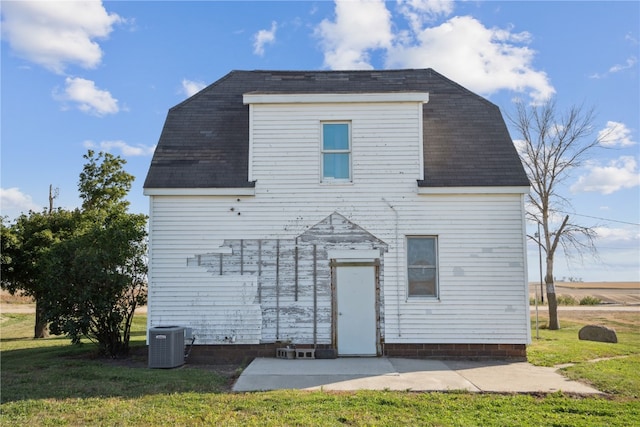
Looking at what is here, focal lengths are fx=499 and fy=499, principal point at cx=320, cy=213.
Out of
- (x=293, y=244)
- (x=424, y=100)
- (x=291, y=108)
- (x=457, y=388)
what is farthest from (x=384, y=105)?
(x=457, y=388)

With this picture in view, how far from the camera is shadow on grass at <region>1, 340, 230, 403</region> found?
27.2ft

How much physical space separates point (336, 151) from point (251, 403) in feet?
22.3

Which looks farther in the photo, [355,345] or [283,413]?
[355,345]

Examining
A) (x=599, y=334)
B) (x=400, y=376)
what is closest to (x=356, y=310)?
(x=400, y=376)

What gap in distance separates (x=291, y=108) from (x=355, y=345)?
599 cm

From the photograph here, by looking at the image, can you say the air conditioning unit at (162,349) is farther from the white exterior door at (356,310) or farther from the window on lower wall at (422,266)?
the window on lower wall at (422,266)

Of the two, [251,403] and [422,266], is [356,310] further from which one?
[251,403]

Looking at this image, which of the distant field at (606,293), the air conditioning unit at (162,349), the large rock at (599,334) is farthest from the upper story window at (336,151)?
the distant field at (606,293)

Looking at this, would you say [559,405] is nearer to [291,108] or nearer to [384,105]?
[384,105]

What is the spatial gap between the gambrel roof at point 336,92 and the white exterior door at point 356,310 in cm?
272

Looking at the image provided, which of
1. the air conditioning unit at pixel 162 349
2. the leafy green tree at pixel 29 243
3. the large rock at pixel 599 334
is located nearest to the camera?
the air conditioning unit at pixel 162 349

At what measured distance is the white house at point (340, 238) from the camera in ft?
38.8

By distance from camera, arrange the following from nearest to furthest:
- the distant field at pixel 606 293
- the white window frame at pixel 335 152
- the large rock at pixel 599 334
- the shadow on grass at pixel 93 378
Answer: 1. the shadow on grass at pixel 93 378
2. the white window frame at pixel 335 152
3. the large rock at pixel 599 334
4. the distant field at pixel 606 293

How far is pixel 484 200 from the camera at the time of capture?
12125mm
